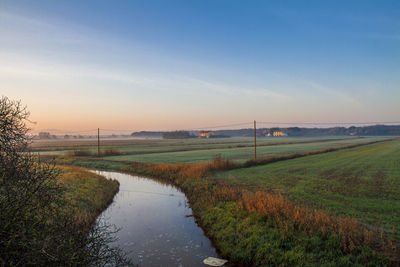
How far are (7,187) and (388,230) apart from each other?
13028 millimetres

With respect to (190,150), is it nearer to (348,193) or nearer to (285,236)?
(348,193)

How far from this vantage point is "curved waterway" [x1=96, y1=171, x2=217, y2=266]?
10.4m

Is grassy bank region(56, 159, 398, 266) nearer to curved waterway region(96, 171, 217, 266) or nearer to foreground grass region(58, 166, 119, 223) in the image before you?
curved waterway region(96, 171, 217, 266)

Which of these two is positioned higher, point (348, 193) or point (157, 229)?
point (348, 193)

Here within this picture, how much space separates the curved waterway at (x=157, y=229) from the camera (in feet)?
34.2

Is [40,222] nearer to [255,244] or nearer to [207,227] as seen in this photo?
[255,244]

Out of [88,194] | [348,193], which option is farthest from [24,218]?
[348,193]

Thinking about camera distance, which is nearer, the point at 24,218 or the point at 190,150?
the point at 24,218

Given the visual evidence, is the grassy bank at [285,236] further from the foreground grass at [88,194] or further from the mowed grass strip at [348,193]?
the foreground grass at [88,194]

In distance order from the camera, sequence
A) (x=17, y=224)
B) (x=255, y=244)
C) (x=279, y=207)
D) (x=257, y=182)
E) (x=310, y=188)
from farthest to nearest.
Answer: (x=257, y=182)
(x=310, y=188)
(x=279, y=207)
(x=255, y=244)
(x=17, y=224)

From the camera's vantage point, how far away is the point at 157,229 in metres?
13.7

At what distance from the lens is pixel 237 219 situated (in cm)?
1259

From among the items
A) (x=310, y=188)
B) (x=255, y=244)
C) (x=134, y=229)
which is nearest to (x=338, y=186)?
(x=310, y=188)

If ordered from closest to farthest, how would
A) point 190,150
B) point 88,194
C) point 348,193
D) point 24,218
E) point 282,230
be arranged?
point 24,218
point 282,230
point 348,193
point 88,194
point 190,150
